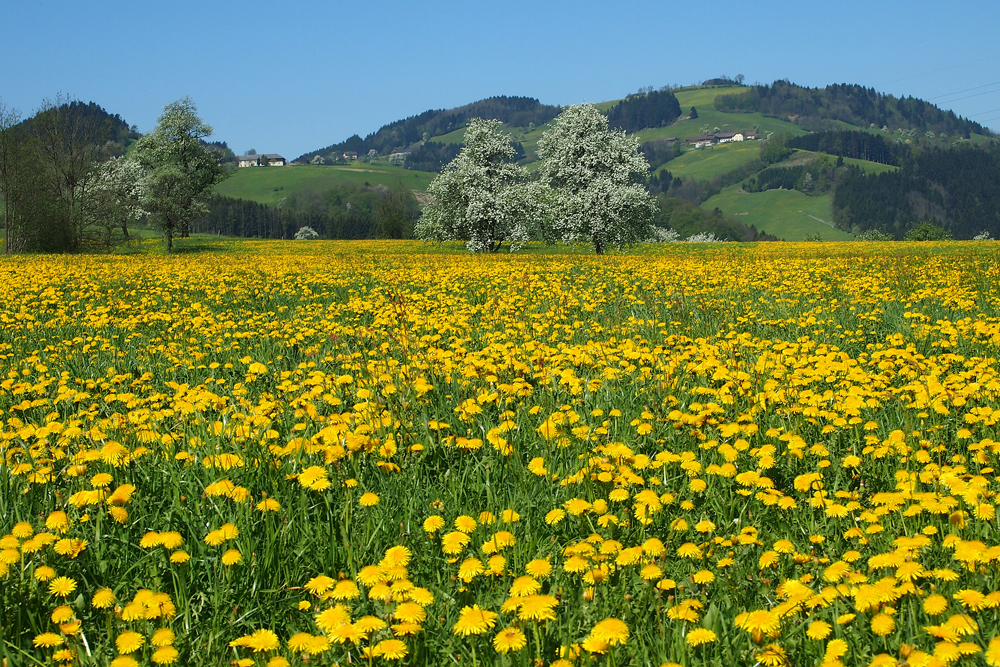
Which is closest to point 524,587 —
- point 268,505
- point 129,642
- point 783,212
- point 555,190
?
point 129,642

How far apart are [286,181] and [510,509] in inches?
7306

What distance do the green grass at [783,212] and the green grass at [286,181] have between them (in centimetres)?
7912

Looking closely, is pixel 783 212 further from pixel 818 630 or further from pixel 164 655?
pixel 164 655

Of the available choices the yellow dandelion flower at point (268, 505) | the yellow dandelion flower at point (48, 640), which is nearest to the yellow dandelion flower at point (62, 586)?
the yellow dandelion flower at point (48, 640)

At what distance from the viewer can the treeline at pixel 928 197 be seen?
150 metres

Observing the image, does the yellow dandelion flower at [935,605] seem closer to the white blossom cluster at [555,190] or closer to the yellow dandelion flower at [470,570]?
the yellow dandelion flower at [470,570]

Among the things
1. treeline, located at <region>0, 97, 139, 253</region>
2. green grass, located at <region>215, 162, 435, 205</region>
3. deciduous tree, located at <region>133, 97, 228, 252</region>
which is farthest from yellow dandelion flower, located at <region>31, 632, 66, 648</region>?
green grass, located at <region>215, 162, 435, 205</region>

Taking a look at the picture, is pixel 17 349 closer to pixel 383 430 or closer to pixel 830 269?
pixel 383 430

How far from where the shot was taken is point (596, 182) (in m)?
31.3

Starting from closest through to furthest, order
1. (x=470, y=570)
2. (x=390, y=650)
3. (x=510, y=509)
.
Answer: (x=390, y=650)
(x=470, y=570)
(x=510, y=509)

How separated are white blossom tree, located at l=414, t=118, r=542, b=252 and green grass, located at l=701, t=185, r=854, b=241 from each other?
114 metres

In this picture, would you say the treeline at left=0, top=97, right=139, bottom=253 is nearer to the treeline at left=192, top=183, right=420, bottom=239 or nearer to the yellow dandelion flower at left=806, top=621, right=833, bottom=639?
the yellow dandelion flower at left=806, top=621, right=833, bottom=639

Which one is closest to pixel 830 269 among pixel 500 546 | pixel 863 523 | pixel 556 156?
pixel 863 523

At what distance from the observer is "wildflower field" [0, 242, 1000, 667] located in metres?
2.03
